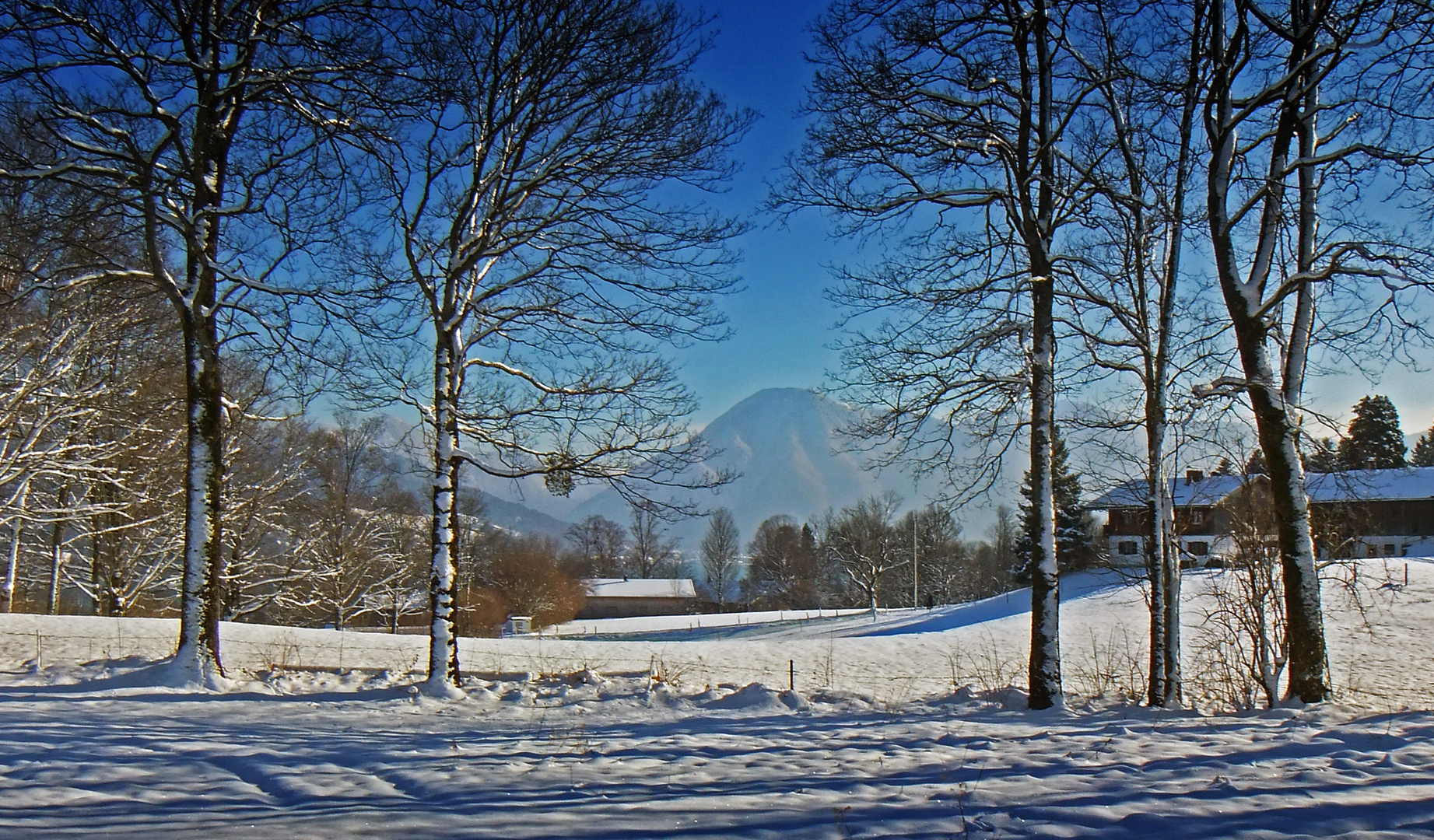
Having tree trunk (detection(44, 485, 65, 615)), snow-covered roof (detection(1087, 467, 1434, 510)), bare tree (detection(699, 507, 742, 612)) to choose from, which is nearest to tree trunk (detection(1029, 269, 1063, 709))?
snow-covered roof (detection(1087, 467, 1434, 510))

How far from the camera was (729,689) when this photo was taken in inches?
428

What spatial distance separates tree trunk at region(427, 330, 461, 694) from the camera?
10117 mm

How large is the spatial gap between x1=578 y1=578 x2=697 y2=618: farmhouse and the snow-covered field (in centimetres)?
6131

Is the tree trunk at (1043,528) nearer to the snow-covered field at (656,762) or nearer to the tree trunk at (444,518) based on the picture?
the snow-covered field at (656,762)

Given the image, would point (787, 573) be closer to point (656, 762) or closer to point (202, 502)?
point (202, 502)

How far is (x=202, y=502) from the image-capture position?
34.1ft

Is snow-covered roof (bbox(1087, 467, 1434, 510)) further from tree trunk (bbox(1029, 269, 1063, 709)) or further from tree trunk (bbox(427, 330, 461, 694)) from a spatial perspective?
tree trunk (bbox(427, 330, 461, 694))

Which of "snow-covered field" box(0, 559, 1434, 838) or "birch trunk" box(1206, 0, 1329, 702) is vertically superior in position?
"birch trunk" box(1206, 0, 1329, 702)

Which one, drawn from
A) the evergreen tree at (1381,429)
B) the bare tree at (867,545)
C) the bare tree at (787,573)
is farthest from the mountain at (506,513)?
the evergreen tree at (1381,429)

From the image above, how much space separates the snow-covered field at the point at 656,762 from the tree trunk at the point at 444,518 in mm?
584

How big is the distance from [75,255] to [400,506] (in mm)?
27705

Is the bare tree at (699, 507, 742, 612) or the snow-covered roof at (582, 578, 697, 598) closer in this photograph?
the snow-covered roof at (582, 578, 697, 598)

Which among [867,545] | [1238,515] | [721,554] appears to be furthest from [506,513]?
[1238,515]

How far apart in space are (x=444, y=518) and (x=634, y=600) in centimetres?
6502
